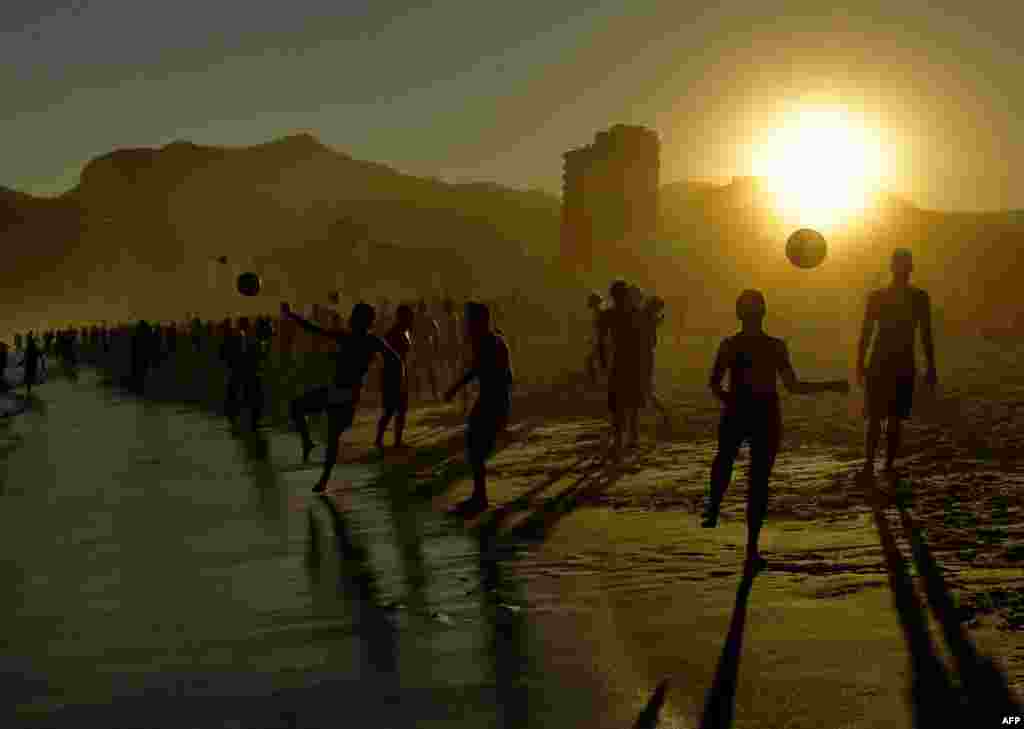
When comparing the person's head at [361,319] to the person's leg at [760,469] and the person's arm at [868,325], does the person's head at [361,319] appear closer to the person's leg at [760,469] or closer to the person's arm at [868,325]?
the person's arm at [868,325]

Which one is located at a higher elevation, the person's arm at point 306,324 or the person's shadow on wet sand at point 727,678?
the person's arm at point 306,324

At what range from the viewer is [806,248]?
14305mm

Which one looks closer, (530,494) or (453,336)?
(530,494)

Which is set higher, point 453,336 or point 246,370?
point 453,336

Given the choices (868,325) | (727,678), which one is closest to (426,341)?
(868,325)

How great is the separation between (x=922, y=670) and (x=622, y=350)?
813 cm

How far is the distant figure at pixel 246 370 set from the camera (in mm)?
19672

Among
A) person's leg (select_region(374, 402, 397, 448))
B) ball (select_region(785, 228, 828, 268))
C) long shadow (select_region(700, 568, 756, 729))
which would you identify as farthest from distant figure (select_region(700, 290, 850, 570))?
person's leg (select_region(374, 402, 397, 448))

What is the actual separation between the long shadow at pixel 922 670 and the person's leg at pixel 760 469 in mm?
871

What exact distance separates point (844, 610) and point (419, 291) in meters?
162

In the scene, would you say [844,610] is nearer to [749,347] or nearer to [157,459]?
[749,347]

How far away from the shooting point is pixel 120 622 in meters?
6.84

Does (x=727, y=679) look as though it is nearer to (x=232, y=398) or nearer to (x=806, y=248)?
(x=806, y=248)

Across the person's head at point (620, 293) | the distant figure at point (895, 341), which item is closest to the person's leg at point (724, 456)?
the distant figure at point (895, 341)
